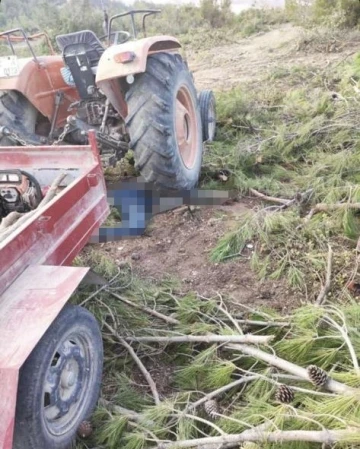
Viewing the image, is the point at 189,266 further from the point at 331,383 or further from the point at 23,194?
the point at 331,383

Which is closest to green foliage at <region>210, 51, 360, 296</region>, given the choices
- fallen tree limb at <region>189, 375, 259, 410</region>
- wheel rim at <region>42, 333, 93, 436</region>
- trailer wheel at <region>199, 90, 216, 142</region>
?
trailer wheel at <region>199, 90, 216, 142</region>

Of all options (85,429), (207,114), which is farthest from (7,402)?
(207,114)

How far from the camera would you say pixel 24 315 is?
5.63ft

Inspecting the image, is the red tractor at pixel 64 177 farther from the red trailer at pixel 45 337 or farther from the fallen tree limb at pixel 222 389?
the fallen tree limb at pixel 222 389

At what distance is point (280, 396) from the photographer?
1.76 metres

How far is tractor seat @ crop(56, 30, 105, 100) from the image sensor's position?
378 centimetres

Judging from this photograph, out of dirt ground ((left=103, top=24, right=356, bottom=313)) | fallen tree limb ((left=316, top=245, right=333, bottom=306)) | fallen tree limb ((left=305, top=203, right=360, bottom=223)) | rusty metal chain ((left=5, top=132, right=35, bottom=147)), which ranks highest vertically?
rusty metal chain ((left=5, top=132, right=35, bottom=147))

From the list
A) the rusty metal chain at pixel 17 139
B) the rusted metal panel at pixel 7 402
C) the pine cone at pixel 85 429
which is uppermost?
the rusty metal chain at pixel 17 139

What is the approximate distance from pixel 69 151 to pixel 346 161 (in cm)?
204

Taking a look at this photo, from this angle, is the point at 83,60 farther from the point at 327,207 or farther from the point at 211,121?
the point at 327,207

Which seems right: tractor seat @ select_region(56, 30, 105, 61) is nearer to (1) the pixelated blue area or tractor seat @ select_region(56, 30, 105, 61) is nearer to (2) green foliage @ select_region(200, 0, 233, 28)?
(1) the pixelated blue area

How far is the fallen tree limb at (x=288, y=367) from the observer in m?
1.67

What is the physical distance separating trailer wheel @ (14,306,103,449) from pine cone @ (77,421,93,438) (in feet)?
0.07

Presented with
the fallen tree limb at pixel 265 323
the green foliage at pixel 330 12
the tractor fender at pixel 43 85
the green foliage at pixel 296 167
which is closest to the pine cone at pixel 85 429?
the fallen tree limb at pixel 265 323
